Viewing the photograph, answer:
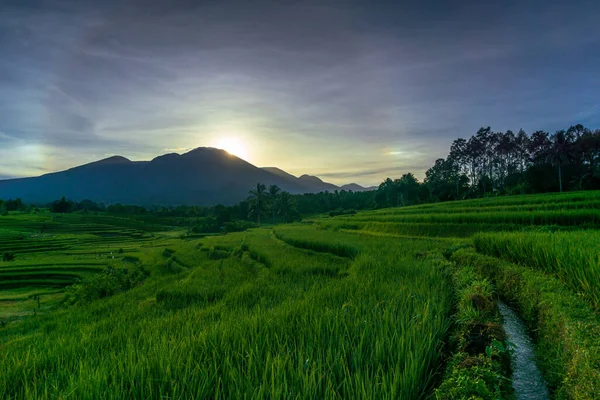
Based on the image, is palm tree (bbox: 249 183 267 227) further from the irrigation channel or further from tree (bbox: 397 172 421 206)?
the irrigation channel

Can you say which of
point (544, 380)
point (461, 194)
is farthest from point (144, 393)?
point (461, 194)

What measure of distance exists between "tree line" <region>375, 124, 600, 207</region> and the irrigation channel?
49132 millimetres

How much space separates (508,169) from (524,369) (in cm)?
8514

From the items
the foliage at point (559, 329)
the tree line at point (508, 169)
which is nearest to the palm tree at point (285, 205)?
the tree line at point (508, 169)

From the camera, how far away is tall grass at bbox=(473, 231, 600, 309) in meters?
4.23

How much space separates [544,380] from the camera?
3.52 metres

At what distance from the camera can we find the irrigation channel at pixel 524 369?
10.8 feet

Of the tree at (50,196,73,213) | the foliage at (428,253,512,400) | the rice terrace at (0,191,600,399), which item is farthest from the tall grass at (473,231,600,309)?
the tree at (50,196,73,213)

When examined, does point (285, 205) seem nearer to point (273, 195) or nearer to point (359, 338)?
point (273, 195)

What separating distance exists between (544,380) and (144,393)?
176 inches

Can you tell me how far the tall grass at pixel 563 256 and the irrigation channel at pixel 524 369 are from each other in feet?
3.53

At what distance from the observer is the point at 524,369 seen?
377cm

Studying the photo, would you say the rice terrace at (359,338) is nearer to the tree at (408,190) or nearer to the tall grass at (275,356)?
the tall grass at (275,356)

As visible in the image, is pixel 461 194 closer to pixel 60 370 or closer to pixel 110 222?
pixel 60 370
